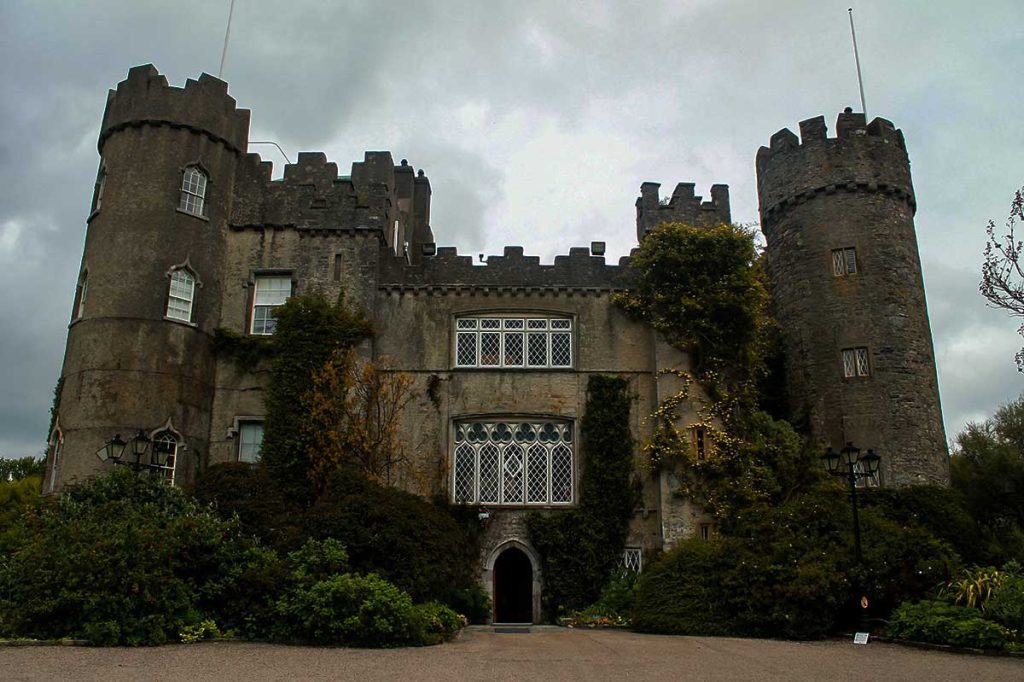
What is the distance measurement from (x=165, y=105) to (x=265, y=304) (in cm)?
640

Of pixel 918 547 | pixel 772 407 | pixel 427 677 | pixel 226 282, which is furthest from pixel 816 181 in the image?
pixel 427 677

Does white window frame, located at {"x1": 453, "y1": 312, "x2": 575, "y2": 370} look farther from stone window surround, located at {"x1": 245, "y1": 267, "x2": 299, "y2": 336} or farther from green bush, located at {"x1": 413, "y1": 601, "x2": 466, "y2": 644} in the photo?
green bush, located at {"x1": 413, "y1": 601, "x2": 466, "y2": 644}

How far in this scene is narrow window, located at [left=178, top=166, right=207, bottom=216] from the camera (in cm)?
2391

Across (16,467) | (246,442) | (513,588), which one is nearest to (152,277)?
(246,442)

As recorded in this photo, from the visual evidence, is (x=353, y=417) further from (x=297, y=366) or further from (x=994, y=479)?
(x=994, y=479)

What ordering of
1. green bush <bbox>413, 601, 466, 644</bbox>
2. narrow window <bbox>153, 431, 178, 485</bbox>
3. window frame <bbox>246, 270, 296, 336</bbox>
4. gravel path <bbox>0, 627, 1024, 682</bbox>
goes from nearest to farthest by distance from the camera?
gravel path <bbox>0, 627, 1024, 682</bbox> → green bush <bbox>413, 601, 466, 644</bbox> → narrow window <bbox>153, 431, 178, 485</bbox> → window frame <bbox>246, 270, 296, 336</bbox>

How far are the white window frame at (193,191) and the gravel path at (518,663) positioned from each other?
43.7ft

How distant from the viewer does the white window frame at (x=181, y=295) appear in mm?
23011

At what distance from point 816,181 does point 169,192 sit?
20289 mm

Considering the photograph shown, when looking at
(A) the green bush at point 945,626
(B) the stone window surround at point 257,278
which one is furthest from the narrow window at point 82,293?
(A) the green bush at point 945,626

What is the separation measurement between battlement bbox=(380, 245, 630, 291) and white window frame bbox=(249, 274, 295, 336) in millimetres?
2932

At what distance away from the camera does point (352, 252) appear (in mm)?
24984

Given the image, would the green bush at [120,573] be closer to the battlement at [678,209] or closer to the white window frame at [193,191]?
the white window frame at [193,191]

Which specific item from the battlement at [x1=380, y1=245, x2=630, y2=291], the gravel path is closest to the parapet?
the battlement at [x1=380, y1=245, x2=630, y2=291]
